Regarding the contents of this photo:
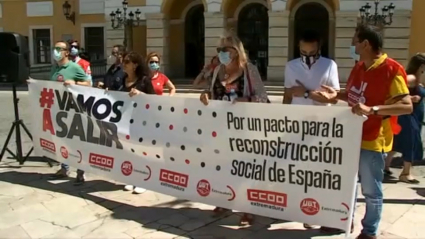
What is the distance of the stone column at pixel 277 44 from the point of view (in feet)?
66.7

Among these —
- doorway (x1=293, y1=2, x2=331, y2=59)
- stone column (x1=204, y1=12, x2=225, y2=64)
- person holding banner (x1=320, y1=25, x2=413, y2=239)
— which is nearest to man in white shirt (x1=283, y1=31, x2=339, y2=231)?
person holding banner (x1=320, y1=25, x2=413, y2=239)

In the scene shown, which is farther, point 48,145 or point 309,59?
point 48,145

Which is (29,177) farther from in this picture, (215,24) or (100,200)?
(215,24)

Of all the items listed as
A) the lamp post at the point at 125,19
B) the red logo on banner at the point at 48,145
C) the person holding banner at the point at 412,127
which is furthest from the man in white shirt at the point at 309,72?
the lamp post at the point at 125,19

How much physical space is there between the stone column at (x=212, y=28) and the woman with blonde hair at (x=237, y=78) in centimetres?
1664

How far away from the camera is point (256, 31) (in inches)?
896

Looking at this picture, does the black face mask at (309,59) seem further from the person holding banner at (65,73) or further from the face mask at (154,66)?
the person holding banner at (65,73)

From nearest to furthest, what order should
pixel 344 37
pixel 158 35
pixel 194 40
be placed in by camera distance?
pixel 344 37, pixel 158 35, pixel 194 40

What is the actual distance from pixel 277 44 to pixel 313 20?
7.80 feet

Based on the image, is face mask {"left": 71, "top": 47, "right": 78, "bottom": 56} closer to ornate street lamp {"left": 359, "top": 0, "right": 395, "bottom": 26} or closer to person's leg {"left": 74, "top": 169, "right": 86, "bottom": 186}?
person's leg {"left": 74, "top": 169, "right": 86, "bottom": 186}

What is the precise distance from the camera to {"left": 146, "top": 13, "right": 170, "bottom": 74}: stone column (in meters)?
22.5

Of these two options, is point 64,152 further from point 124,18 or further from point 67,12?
point 67,12

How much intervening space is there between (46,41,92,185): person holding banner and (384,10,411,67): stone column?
51.9 ft

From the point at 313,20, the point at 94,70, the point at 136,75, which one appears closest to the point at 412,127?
the point at 136,75
